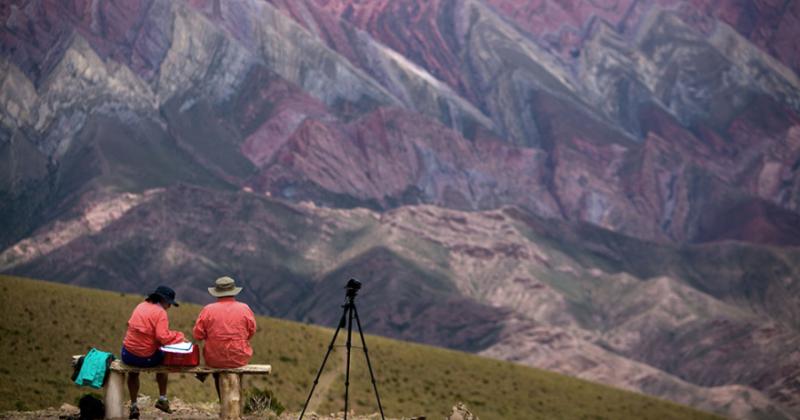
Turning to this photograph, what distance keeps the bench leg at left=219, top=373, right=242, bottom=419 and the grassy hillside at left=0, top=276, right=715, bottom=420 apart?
94.9 feet

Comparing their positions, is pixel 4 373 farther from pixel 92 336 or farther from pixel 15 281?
pixel 15 281

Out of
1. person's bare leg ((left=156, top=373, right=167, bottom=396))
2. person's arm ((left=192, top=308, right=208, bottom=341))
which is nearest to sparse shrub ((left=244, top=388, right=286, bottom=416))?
person's bare leg ((left=156, top=373, right=167, bottom=396))

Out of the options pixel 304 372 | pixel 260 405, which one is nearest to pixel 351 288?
pixel 260 405

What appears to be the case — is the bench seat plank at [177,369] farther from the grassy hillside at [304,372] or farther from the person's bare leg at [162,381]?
the grassy hillside at [304,372]

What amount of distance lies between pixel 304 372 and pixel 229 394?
48.2m

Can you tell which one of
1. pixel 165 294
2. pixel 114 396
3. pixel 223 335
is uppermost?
pixel 165 294

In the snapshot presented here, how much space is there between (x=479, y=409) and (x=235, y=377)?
162 feet

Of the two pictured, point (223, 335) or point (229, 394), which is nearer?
point (223, 335)

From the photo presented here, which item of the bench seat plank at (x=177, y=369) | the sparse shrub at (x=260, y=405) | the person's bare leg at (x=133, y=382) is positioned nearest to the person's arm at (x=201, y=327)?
the bench seat plank at (x=177, y=369)

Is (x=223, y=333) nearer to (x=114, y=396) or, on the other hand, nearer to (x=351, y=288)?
(x=114, y=396)

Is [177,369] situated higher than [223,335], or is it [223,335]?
[223,335]

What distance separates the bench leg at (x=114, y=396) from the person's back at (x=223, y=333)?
1.81 metres

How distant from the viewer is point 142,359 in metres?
27.1

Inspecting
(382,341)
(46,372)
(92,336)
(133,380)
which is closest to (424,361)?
(382,341)
